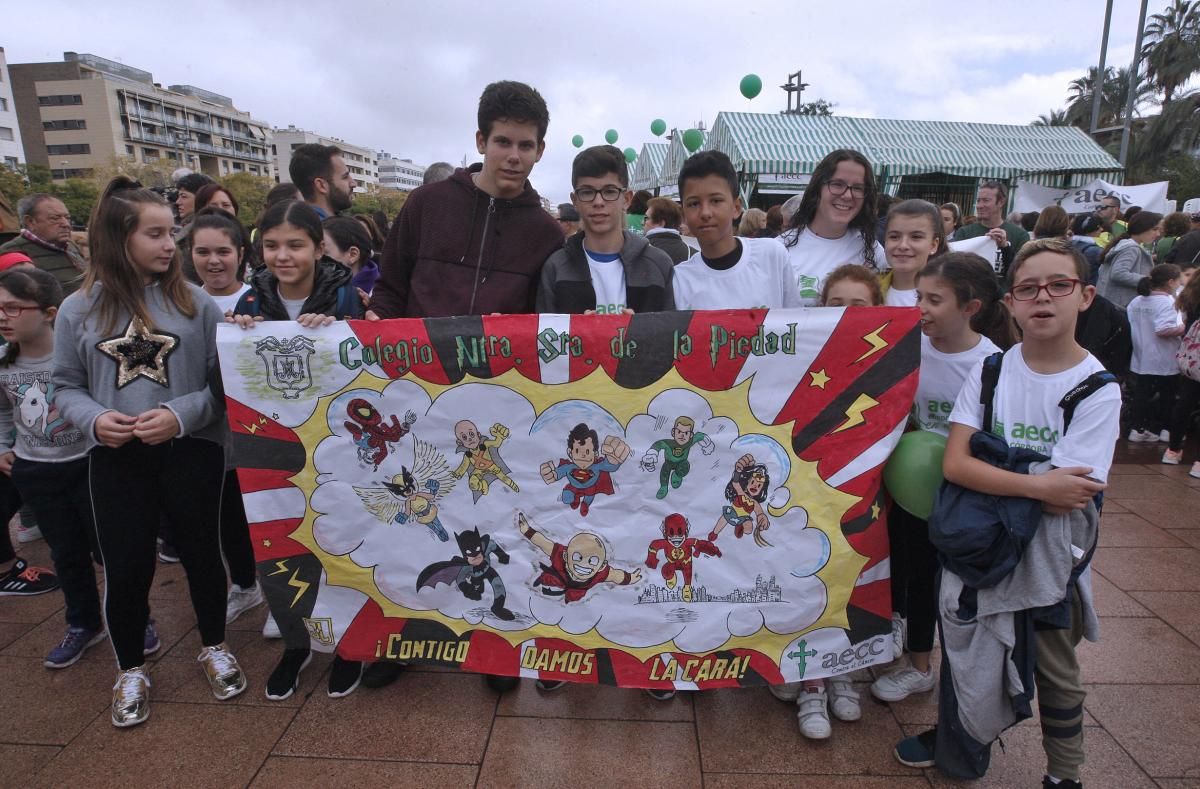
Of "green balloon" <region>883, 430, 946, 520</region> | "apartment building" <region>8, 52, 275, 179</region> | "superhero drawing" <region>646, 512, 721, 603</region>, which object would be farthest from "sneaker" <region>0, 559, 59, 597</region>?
"apartment building" <region>8, 52, 275, 179</region>

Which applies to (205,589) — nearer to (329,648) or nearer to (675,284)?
(329,648)

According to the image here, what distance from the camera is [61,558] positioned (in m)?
2.81

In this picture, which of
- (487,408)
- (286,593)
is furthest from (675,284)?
(286,593)

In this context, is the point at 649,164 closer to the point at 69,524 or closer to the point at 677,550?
the point at 69,524

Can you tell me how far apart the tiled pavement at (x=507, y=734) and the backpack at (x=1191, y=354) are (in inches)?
125

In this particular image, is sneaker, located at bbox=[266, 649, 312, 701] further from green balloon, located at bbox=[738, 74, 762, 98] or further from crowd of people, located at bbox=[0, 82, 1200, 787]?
green balloon, located at bbox=[738, 74, 762, 98]

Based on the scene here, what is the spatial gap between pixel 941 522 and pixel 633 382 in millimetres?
1040

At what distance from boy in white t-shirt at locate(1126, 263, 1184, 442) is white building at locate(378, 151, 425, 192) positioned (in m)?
150

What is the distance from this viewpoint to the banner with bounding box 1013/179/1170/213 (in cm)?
1241

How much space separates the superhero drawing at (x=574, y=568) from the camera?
7.75 feet

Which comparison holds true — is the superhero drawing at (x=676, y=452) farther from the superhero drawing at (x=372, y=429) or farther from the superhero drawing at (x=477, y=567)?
the superhero drawing at (x=372, y=429)

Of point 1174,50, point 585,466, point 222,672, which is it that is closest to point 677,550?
point 585,466

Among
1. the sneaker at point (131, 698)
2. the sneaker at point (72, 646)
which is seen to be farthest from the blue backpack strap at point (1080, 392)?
the sneaker at point (72, 646)

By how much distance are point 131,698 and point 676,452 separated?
216 centimetres
